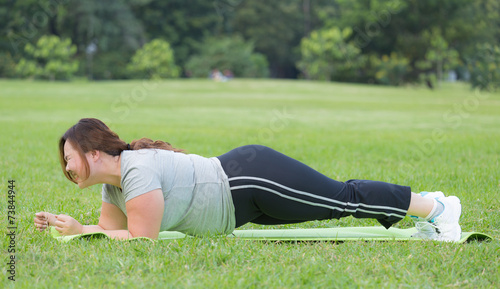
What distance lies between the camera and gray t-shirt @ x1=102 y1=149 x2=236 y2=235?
288cm

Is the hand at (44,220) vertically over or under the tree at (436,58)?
under

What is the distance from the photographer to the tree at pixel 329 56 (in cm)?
3841

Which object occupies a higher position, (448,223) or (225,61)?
(225,61)

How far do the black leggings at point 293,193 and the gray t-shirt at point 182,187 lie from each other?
81 mm

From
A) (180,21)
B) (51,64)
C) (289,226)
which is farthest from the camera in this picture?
(180,21)

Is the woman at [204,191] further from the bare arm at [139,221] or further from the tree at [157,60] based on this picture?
the tree at [157,60]

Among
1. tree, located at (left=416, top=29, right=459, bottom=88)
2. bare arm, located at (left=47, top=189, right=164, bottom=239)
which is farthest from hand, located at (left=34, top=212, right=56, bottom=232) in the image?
tree, located at (left=416, top=29, right=459, bottom=88)

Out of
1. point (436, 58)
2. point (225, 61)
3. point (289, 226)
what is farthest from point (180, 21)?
point (289, 226)

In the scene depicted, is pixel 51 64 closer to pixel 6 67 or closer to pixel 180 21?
pixel 6 67

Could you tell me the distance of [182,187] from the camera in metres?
2.99

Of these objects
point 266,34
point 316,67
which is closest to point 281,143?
point 316,67

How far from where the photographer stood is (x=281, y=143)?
8.59 meters

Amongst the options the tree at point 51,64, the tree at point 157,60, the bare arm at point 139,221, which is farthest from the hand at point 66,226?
the tree at point 157,60

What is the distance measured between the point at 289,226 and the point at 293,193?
92 cm
